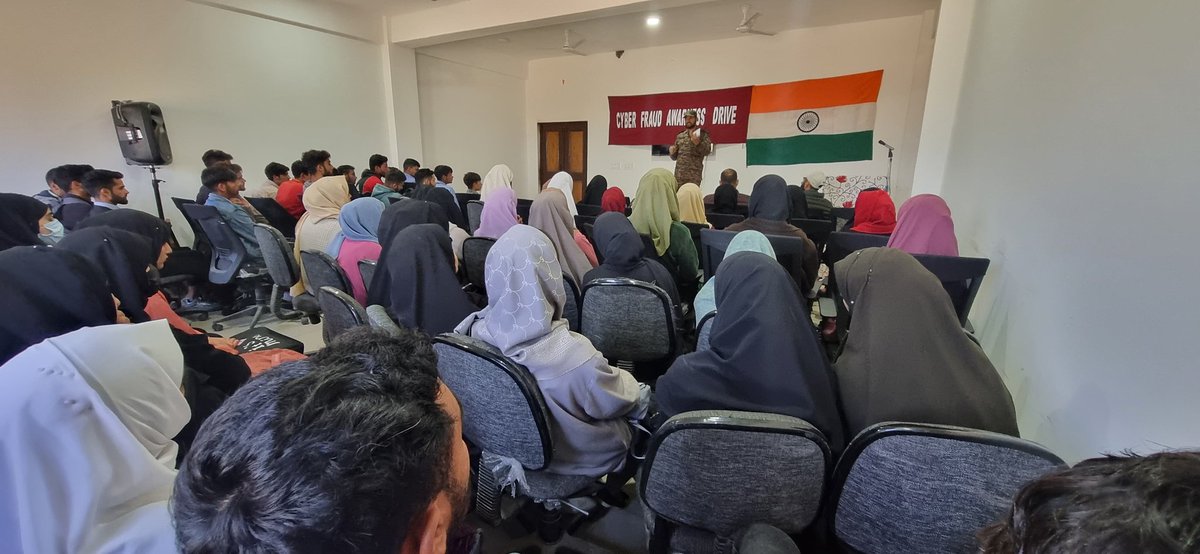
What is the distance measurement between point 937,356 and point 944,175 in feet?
11.3

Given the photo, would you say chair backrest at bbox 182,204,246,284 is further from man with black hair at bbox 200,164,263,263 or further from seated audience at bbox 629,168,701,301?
seated audience at bbox 629,168,701,301

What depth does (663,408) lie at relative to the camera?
125 centimetres

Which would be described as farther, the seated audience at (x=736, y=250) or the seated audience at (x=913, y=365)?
the seated audience at (x=736, y=250)

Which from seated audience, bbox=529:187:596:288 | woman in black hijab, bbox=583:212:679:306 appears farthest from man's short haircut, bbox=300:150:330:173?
woman in black hijab, bbox=583:212:679:306

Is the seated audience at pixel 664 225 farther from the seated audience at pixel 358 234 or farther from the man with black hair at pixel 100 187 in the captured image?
the man with black hair at pixel 100 187

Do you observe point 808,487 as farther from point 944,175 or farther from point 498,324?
point 944,175

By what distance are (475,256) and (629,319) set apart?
4.28ft

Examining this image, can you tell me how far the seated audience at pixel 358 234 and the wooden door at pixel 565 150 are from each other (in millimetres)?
6354

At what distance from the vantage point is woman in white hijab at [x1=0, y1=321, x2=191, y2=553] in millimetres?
651

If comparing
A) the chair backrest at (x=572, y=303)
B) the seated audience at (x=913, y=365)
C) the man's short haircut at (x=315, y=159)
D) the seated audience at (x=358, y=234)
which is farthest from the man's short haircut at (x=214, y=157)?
the seated audience at (x=913, y=365)

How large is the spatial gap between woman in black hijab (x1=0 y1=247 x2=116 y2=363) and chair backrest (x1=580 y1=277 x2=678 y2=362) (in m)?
1.46

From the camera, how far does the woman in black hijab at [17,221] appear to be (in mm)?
2389

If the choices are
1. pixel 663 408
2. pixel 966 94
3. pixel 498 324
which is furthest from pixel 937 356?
pixel 966 94

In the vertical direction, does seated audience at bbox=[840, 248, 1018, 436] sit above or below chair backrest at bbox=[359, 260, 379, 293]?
above
